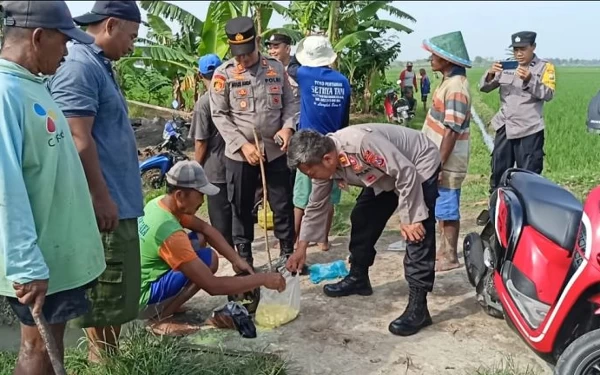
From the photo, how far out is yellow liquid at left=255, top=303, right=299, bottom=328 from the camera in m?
3.71

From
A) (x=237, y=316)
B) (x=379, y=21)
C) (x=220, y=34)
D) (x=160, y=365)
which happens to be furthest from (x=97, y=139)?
(x=379, y=21)

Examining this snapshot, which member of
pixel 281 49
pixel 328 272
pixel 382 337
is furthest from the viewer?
pixel 281 49

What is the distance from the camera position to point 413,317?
12.0ft

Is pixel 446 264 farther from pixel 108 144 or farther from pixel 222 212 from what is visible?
pixel 108 144

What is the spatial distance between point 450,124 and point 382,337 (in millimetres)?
1650

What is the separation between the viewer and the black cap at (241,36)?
13.8 feet

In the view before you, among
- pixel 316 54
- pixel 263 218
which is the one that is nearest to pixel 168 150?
pixel 263 218

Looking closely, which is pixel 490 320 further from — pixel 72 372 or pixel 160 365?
pixel 72 372

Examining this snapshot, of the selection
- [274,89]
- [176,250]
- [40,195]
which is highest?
[274,89]

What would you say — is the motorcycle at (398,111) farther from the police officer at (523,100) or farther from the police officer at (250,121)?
the police officer at (250,121)

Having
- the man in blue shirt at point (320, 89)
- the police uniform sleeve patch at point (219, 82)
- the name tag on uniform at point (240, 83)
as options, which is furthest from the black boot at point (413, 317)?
the police uniform sleeve patch at point (219, 82)

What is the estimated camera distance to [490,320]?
12.5 ft

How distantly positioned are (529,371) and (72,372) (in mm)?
2248

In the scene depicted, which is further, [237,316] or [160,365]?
[237,316]
